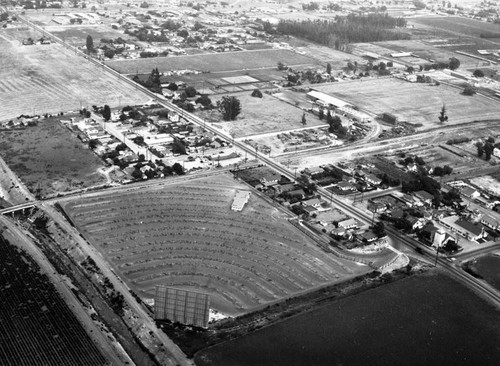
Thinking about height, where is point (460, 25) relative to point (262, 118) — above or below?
above

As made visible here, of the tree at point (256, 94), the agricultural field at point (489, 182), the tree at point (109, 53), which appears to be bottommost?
the tree at point (109, 53)

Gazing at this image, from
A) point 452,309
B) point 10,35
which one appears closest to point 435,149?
point 452,309

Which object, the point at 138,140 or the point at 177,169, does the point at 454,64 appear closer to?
the point at 138,140

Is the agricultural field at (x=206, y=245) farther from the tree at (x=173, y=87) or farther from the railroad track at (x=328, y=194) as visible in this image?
the tree at (x=173, y=87)

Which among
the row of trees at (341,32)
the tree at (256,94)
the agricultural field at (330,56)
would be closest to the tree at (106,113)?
the tree at (256,94)

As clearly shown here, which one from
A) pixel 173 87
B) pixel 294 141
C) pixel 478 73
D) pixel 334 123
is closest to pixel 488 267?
pixel 294 141

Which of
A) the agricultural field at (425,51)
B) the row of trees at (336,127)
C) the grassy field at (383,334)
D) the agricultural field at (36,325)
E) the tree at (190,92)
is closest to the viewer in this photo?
the agricultural field at (36,325)
